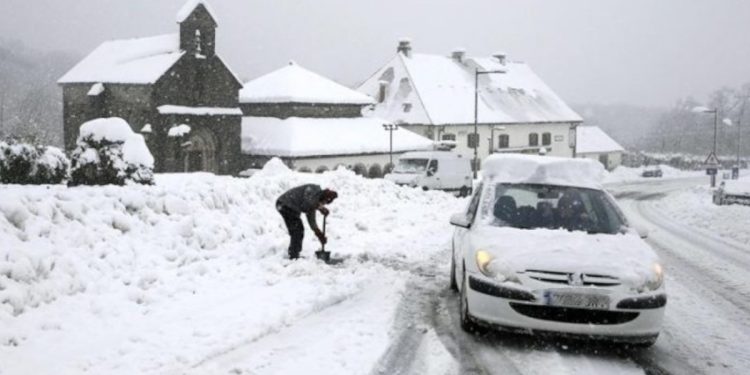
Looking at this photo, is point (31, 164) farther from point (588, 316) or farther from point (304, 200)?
point (588, 316)

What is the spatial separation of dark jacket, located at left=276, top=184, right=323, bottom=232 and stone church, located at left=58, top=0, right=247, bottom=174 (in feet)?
95.8

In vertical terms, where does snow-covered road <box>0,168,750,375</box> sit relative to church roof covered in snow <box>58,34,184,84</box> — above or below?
below

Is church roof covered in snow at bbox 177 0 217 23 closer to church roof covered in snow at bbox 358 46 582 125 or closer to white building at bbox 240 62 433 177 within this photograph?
white building at bbox 240 62 433 177

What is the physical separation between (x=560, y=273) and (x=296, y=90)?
132ft

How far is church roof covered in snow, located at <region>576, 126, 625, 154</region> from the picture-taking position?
78.4 metres

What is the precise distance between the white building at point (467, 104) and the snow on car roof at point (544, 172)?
45.6 m

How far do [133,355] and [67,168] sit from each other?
907 centimetres

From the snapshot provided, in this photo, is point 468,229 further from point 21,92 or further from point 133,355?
point 21,92

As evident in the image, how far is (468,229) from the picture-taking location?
7781mm

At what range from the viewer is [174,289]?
26.3 feet

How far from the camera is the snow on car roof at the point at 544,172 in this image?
27.0 ft

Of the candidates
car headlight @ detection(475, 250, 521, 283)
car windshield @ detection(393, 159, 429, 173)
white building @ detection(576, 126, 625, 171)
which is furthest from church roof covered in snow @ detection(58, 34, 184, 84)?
white building @ detection(576, 126, 625, 171)

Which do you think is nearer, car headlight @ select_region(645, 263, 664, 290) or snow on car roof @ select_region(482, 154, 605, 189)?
car headlight @ select_region(645, 263, 664, 290)

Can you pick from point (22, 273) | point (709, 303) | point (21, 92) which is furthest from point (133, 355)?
point (21, 92)
